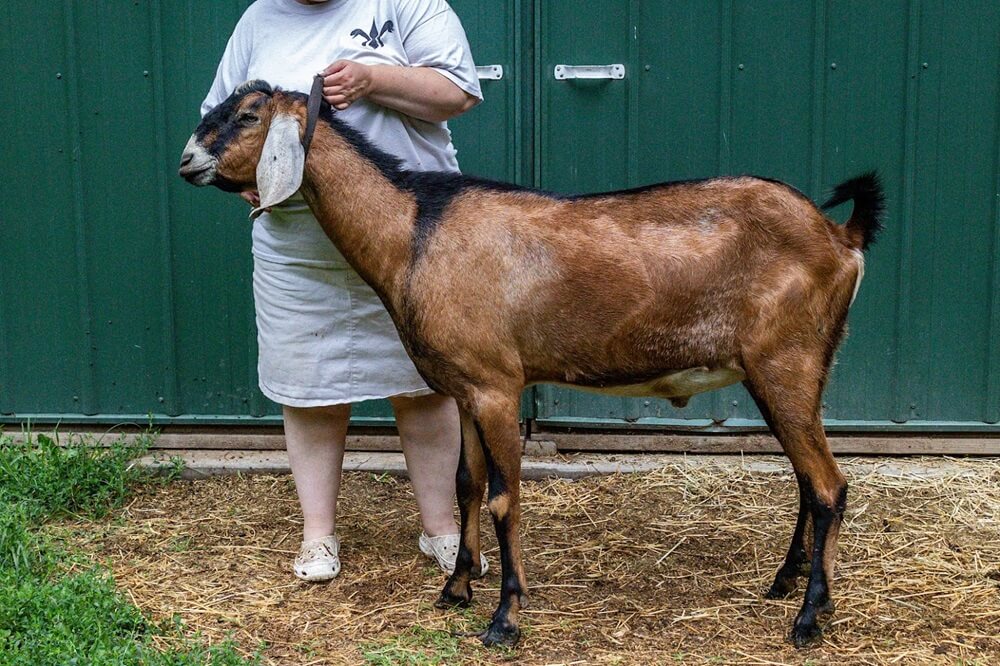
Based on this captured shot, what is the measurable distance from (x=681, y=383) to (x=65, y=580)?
2181 mm

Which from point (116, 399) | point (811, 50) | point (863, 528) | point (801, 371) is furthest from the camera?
point (116, 399)

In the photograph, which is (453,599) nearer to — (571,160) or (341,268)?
(341,268)

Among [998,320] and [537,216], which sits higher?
[537,216]

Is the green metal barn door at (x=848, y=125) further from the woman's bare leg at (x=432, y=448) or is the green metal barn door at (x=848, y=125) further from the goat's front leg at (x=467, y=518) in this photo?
the goat's front leg at (x=467, y=518)

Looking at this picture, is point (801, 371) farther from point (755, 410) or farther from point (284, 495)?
point (284, 495)

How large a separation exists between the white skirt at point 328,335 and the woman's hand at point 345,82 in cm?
65

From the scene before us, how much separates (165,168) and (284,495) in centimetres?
165

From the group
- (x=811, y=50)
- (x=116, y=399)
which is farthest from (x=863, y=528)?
(x=116, y=399)

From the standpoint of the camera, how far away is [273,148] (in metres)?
3.56

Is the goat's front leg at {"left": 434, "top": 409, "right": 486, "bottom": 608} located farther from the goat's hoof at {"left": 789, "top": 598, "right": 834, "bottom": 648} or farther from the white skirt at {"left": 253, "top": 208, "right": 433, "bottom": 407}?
the goat's hoof at {"left": 789, "top": 598, "right": 834, "bottom": 648}

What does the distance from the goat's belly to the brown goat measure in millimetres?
10

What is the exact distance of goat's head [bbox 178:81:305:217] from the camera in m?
3.59

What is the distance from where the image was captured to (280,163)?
355 cm

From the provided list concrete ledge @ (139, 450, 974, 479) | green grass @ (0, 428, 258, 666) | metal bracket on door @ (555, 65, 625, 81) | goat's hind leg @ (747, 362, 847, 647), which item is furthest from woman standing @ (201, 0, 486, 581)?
goat's hind leg @ (747, 362, 847, 647)
